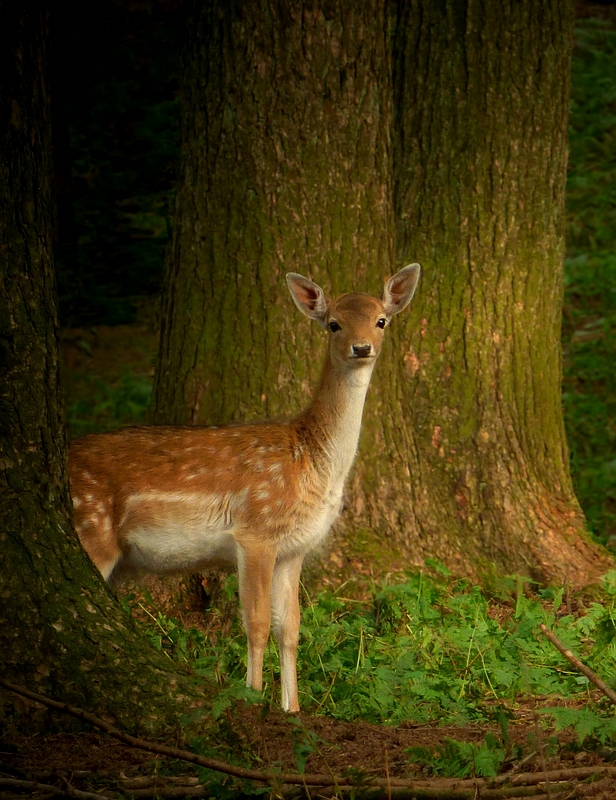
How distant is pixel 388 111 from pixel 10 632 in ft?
14.0

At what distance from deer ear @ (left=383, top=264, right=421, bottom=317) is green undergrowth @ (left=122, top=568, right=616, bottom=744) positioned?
1.64m

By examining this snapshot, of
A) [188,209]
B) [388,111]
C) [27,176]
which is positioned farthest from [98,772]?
[388,111]

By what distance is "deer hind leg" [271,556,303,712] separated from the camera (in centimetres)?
565

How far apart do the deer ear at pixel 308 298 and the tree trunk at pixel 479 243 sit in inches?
50.8

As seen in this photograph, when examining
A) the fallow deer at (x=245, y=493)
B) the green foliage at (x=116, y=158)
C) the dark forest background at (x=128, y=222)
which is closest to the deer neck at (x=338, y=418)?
the fallow deer at (x=245, y=493)

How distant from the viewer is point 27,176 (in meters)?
4.48

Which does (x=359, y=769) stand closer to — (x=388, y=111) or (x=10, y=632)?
(x=10, y=632)

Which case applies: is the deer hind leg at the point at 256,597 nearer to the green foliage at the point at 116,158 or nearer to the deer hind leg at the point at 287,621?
the deer hind leg at the point at 287,621

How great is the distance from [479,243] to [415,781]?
451 centimetres

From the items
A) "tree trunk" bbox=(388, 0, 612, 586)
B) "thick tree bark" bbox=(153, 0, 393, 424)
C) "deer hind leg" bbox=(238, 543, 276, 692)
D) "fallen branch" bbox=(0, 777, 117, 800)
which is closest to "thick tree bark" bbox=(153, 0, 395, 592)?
"thick tree bark" bbox=(153, 0, 393, 424)

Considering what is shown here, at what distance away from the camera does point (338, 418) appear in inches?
244

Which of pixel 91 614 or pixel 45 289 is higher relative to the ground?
pixel 45 289

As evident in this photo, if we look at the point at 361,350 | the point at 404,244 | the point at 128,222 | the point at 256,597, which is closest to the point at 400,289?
the point at 361,350

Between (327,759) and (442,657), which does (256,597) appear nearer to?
(442,657)
